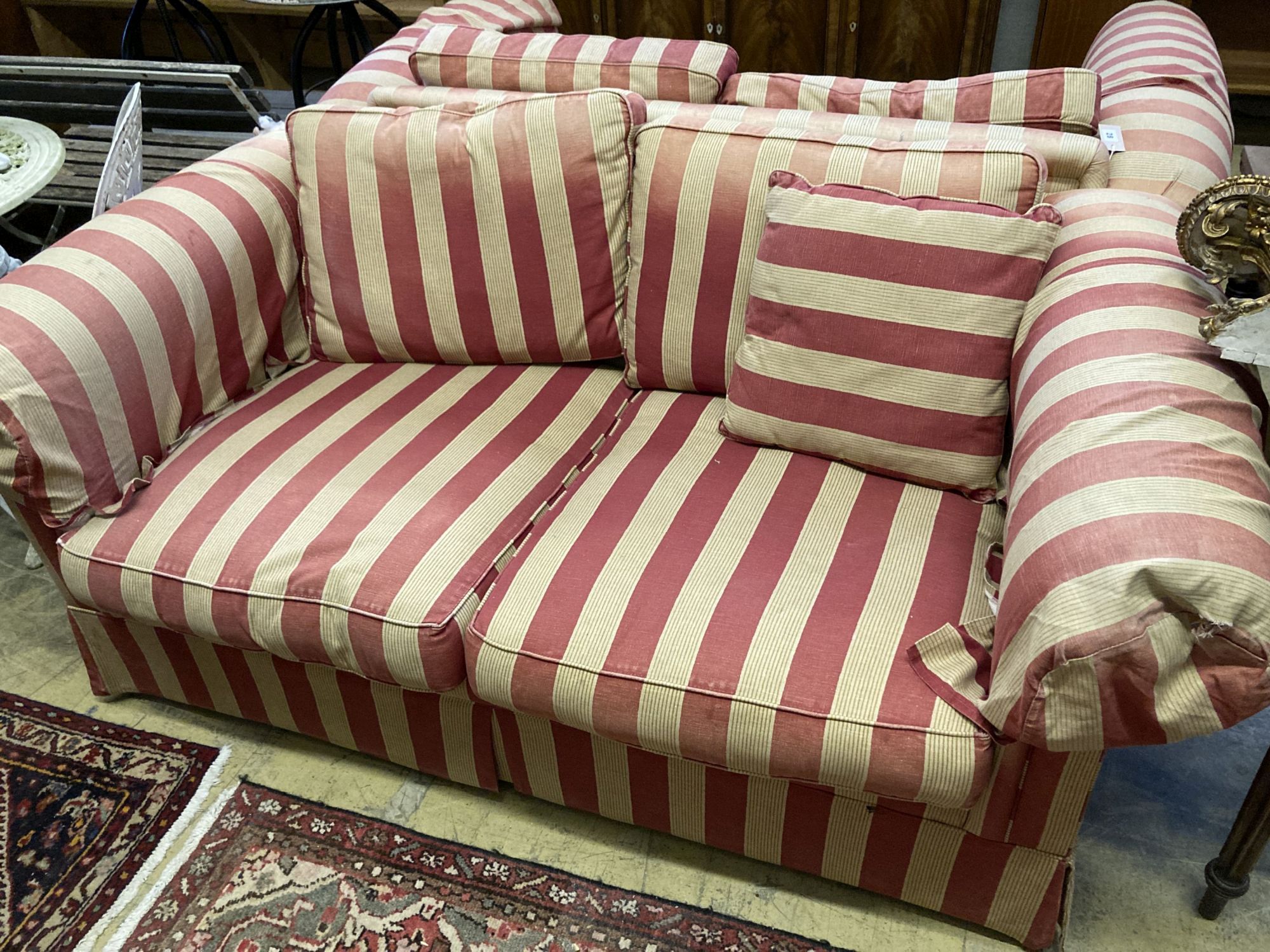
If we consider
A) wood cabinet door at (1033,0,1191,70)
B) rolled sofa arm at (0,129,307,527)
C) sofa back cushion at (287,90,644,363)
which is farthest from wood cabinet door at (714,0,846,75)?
rolled sofa arm at (0,129,307,527)

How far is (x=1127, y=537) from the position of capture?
Answer: 898mm

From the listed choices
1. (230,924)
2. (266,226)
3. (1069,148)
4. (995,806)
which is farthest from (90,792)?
(1069,148)

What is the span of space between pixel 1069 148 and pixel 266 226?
4.04ft

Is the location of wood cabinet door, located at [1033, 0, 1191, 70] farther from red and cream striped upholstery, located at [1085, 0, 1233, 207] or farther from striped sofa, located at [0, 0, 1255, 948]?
striped sofa, located at [0, 0, 1255, 948]

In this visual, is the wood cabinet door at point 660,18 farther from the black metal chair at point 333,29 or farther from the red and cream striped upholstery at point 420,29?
the red and cream striped upholstery at point 420,29

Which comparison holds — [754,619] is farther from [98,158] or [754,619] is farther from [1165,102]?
[98,158]

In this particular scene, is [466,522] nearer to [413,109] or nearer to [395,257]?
[395,257]

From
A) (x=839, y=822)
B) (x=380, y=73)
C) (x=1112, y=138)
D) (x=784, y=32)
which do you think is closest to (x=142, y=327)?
(x=380, y=73)

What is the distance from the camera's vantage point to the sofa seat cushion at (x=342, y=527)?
1.23 m

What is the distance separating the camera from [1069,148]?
4.41 ft

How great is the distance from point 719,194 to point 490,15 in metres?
0.86

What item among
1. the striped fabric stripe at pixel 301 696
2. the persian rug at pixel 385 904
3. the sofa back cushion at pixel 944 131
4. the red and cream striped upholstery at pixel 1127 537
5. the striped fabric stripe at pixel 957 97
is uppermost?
the striped fabric stripe at pixel 957 97

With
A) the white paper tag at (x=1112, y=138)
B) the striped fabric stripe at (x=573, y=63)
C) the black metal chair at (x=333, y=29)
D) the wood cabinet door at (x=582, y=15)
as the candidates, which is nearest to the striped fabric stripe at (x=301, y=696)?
the striped fabric stripe at (x=573, y=63)

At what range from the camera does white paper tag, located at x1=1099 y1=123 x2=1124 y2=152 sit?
1.41 metres
